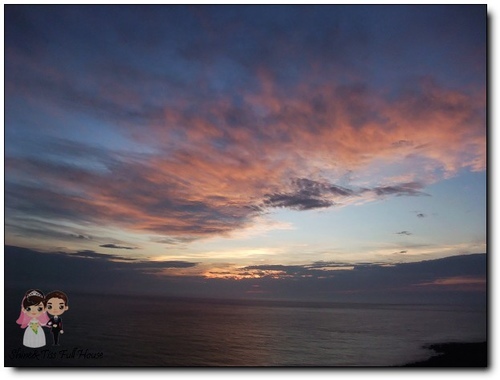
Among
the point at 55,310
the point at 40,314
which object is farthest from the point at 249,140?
the point at 40,314

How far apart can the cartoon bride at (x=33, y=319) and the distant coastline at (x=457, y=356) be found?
3161mm

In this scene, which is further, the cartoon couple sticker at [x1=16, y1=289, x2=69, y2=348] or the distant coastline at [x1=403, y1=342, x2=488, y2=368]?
the cartoon couple sticker at [x1=16, y1=289, x2=69, y2=348]

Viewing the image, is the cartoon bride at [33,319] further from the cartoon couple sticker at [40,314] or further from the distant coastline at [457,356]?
the distant coastline at [457,356]

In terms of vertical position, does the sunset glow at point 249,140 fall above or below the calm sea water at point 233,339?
above

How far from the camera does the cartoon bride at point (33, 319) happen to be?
465cm

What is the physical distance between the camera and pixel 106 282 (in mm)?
4828

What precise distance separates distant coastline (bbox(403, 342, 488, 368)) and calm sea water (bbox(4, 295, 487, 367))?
0.05 meters

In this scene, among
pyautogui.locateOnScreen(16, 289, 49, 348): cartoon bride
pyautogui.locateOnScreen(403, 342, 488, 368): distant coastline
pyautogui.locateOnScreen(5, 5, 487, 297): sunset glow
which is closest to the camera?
pyautogui.locateOnScreen(403, 342, 488, 368): distant coastline

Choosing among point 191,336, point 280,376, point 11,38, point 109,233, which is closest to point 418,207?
point 280,376

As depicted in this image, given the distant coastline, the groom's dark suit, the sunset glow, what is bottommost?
the distant coastline

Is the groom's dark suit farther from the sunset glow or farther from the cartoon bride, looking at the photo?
the sunset glow

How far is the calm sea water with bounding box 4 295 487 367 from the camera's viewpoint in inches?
181

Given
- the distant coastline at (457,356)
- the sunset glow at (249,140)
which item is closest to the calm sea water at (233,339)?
the distant coastline at (457,356)

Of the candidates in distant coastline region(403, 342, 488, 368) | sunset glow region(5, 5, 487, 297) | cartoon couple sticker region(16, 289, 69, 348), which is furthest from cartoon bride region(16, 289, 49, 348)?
distant coastline region(403, 342, 488, 368)
